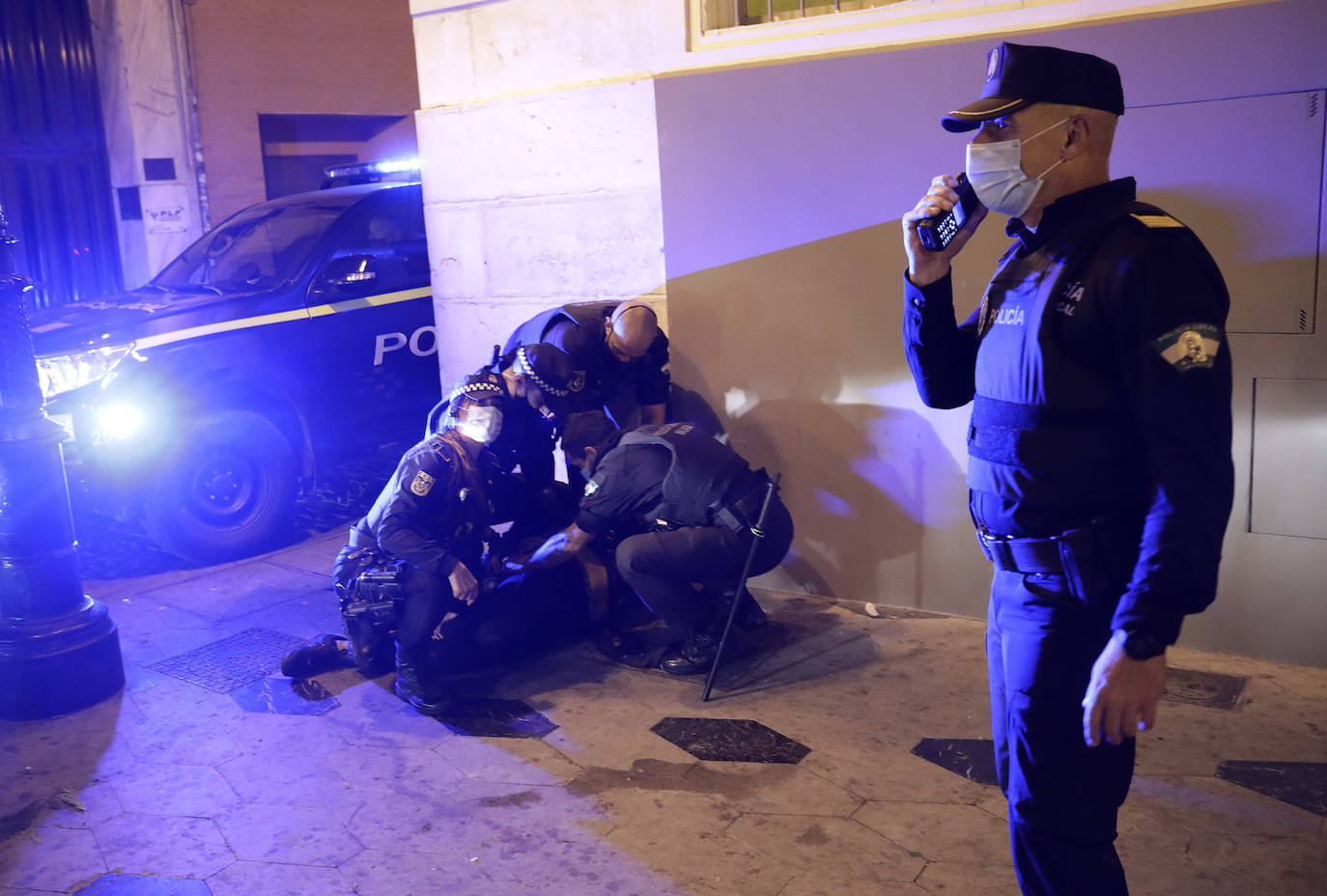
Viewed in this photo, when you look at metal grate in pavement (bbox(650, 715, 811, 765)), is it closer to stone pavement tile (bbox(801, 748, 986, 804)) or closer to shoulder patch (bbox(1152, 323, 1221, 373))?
stone pavement tile (bbox(801, 748, 986, 804))

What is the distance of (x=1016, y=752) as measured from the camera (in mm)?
2299

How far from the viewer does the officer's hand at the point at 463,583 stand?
446 cm

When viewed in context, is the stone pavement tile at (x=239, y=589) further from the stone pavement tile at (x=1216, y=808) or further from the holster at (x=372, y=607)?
the stone pavement tile at (x=1216, y=808)

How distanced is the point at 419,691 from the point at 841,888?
2.09m

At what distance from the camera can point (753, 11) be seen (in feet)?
18.0

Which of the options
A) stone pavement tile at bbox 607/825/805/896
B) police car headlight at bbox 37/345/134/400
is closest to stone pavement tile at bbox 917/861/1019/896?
stone pavement tile at bbox 607/825/805/896

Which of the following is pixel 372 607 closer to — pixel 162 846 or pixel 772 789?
pixel 162 846

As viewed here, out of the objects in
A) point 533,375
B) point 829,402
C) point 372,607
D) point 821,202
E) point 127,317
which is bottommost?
point 372,607

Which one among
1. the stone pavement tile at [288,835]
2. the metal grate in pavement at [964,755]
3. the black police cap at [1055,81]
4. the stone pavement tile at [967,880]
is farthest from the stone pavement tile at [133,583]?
the black police cap at [1055,81]

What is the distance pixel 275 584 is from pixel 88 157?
7809mm

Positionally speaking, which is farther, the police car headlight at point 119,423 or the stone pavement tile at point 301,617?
the police car headlight at point 119,423

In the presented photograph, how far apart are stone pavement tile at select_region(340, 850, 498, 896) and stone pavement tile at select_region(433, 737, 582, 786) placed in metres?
0.52

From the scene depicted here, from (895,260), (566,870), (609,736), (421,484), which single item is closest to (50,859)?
(566,870)

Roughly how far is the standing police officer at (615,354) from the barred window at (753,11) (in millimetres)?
1498
